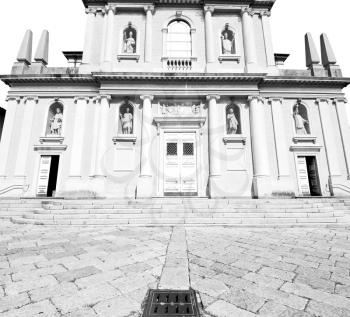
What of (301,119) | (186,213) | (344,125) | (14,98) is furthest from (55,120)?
(344,125)

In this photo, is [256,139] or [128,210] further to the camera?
[256,139]

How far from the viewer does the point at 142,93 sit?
12.3 metres

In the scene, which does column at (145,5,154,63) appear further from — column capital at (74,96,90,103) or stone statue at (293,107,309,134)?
stone statue at (293,107,309,134)

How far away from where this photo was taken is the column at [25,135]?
38.3ft

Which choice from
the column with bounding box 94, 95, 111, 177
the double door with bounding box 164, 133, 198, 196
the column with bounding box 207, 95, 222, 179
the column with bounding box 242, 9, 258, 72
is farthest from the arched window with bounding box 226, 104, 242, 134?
the column with bounding box 94, 95, 111, 177

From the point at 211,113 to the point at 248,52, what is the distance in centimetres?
505

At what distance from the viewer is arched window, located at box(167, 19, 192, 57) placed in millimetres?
14070

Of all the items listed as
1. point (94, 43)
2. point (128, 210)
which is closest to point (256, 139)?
point (128, 210)

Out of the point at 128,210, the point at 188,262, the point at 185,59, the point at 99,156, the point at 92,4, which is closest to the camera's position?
the point at 188,262

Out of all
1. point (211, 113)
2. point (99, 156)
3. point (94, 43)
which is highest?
point (94, 43)

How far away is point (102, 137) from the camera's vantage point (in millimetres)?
11828

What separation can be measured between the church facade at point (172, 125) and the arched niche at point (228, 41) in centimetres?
26

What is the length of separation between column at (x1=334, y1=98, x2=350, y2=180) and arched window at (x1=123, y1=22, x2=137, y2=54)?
13.0 metres

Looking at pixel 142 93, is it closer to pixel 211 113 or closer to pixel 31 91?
pixel 211 113
